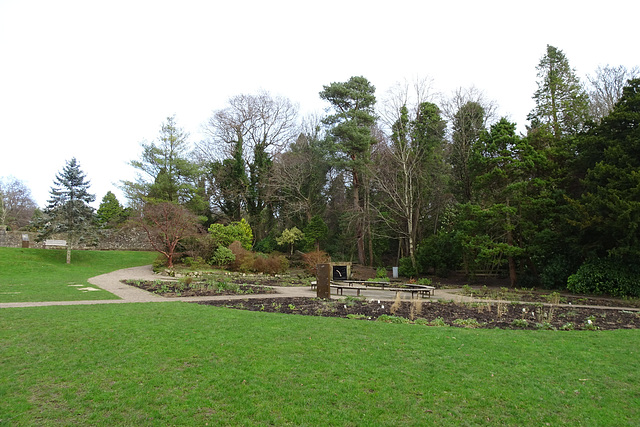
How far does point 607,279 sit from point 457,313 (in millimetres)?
8088

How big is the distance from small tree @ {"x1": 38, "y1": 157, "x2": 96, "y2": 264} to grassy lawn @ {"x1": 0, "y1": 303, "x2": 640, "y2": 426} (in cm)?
1932


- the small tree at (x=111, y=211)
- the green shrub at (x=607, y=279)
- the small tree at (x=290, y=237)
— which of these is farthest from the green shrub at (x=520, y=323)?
the small tree at (x=111, y=211)

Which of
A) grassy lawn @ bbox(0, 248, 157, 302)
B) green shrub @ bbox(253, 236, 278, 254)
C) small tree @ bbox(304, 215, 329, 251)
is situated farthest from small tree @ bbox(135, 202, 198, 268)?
small tree @ bbox(304, 215, 329, 251)

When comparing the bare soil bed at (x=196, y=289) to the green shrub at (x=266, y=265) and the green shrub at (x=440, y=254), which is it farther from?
the green shrub at (x=440, y=254)

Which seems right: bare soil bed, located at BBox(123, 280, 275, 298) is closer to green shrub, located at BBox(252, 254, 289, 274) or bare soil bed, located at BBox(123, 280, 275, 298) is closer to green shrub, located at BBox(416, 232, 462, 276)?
green shrub, located at BBox(252, 254, 289, 274)

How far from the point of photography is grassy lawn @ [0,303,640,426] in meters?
3.60

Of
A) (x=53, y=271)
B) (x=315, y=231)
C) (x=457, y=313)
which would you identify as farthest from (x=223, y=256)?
(x=457, y=313)

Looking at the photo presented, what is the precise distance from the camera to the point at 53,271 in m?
19.9

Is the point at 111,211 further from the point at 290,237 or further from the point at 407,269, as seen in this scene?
the point at 407,269

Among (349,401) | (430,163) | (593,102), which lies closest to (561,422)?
(349,401)

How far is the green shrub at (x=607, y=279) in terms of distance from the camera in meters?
12.9

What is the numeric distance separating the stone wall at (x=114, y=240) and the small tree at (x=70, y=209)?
6789 mm

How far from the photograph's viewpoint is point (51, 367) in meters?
4.69

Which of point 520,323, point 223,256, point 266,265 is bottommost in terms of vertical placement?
point 520,323
